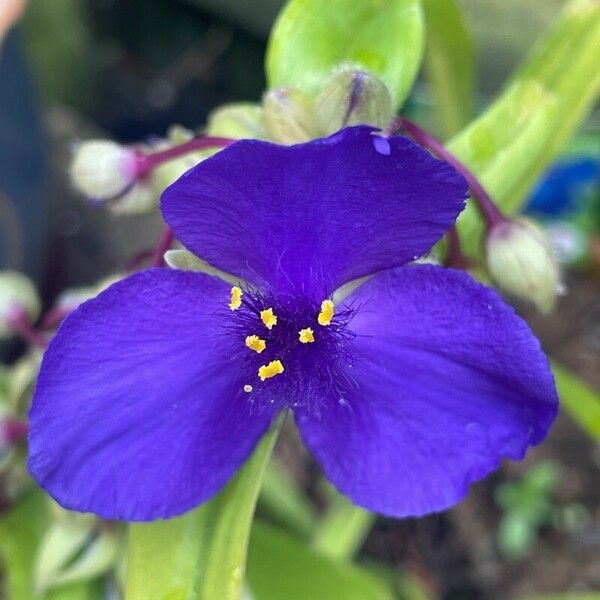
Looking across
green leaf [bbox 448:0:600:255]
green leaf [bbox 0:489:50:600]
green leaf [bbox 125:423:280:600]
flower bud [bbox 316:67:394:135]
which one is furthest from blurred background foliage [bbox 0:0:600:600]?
flower bud [bbox 316:67:394:135]

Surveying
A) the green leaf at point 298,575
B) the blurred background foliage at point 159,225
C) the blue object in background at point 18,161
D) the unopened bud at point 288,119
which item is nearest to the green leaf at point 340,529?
the blurred background foliage at point 159,225

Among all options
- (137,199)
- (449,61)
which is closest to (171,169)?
(137,199)

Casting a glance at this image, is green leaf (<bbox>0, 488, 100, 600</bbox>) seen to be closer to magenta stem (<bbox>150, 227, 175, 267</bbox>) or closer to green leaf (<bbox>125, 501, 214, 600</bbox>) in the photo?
green leaf (<bbox>125, 501, 214, 600</bbox>)

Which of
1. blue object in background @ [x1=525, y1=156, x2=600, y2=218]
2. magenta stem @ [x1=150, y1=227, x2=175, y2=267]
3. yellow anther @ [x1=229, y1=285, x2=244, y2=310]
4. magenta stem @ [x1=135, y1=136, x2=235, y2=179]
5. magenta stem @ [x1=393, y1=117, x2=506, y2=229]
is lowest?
blue object in background @ [x1=525, y1=156, x2=600, y2=218]

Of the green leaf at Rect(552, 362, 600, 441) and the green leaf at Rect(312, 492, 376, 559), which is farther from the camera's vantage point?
the green leaf at Rect(312, 492, 376, 559)

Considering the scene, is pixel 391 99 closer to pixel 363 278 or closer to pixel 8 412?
pixel 363 278

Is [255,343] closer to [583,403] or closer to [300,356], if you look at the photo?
[300,356]
